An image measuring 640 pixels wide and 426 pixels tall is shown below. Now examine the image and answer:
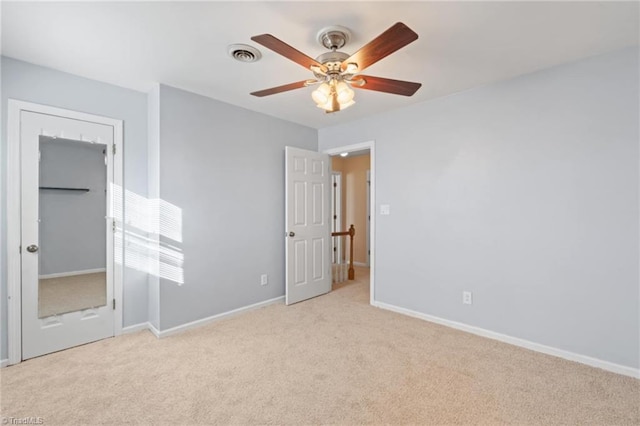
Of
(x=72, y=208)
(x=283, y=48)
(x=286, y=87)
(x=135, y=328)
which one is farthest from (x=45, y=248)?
(x=283, y=48)

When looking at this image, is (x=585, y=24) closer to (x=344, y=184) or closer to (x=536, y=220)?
(x=536, y=220)

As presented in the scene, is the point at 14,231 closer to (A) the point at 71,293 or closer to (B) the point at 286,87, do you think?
(A) the point at 71,293

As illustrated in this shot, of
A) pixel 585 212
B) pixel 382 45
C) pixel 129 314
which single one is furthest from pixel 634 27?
pixel 129 314

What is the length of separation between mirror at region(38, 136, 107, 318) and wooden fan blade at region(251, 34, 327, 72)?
85.0 inches

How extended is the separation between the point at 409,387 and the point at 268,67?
266 centimetres

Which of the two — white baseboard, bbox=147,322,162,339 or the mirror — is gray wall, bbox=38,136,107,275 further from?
white baseboard, bbox=147,322,162,339

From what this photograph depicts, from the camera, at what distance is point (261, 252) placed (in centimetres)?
367

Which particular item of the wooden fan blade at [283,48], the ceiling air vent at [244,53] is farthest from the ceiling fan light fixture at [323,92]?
the ceiling air vent at [244,53]

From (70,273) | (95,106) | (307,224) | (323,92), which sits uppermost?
(95,106)

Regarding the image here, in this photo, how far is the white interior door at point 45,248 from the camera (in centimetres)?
238

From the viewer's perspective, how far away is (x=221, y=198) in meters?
3.27

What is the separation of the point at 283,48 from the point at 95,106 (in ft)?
7.19

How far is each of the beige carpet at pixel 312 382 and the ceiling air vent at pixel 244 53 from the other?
2391mm

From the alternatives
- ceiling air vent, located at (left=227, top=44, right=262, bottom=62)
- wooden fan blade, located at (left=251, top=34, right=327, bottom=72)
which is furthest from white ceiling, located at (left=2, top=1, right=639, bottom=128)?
wooden fan blade, located at (left=251, top=34, right=327, bottom=72)
